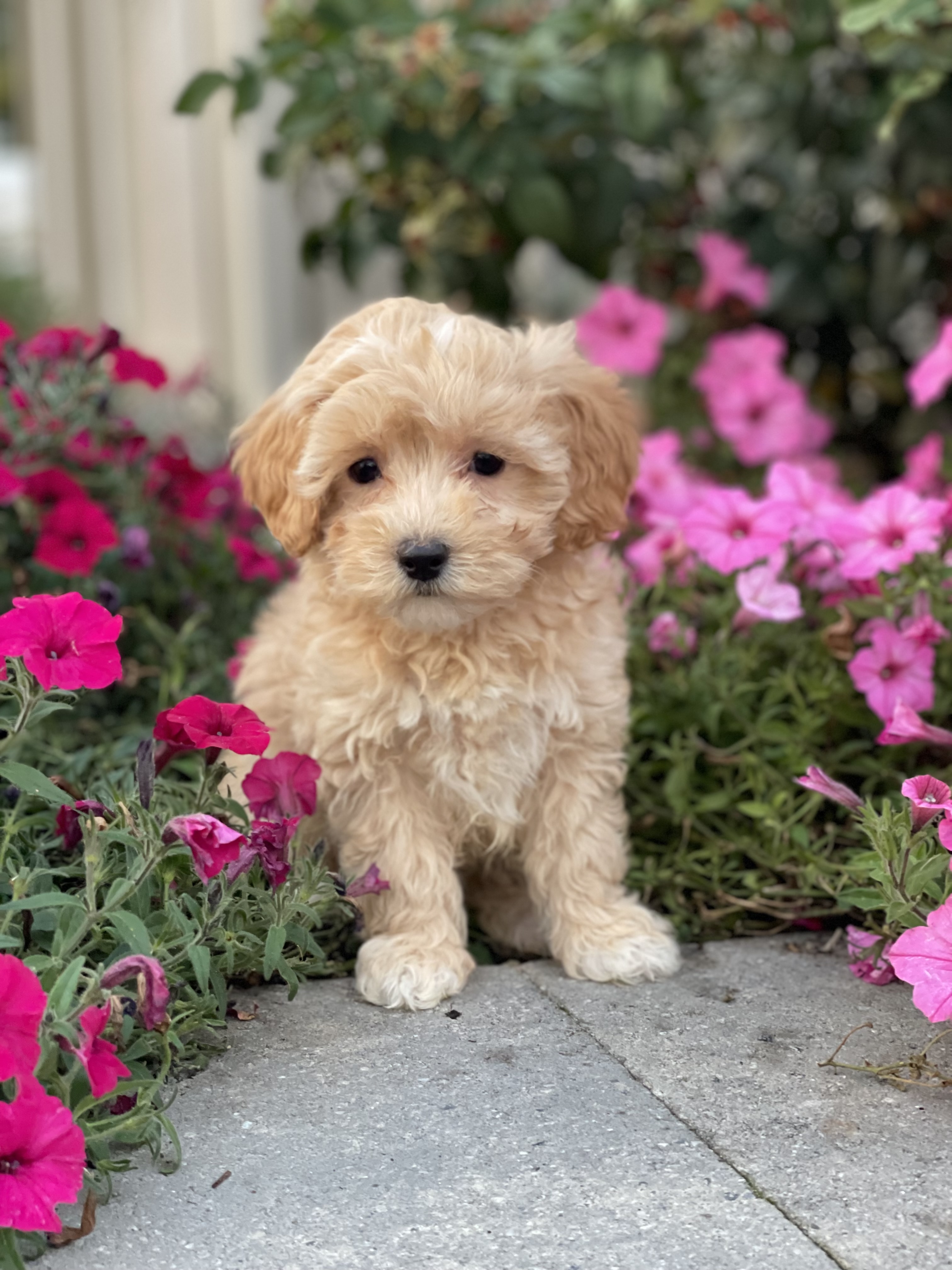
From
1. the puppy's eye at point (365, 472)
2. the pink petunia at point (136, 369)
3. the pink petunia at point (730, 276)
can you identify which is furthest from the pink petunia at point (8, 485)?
the pink petunia at point (730, 276)

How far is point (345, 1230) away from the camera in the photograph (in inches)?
70.1

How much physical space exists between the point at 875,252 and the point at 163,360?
4.18 m

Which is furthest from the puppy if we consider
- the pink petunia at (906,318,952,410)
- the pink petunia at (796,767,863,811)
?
the pink petunia at (906,318,952,410)

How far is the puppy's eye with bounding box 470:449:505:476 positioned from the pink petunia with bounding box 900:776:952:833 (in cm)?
81

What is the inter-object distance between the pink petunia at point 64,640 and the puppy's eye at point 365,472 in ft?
1.65

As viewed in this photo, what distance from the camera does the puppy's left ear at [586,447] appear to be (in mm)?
2453

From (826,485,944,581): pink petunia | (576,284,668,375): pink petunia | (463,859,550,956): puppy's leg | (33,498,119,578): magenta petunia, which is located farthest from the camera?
(576,284,668,375): pink petunia

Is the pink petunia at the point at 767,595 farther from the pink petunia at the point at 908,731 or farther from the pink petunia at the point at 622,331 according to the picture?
the pink petunia at the point at 622,331

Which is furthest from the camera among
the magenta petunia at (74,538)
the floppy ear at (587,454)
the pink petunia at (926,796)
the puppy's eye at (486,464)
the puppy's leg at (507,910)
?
the magenta petunia at (74,538)

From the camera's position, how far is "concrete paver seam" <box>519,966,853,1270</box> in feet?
5.67

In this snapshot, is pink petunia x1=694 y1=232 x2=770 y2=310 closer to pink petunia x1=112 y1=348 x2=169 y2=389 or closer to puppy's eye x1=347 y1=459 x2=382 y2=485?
pink petunia x1=112 y1=348 x2=169 y2=389

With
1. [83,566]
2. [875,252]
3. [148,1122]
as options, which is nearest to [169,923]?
[148,1122]

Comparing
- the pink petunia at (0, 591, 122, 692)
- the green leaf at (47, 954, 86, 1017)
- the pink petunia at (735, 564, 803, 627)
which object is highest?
the pink petunia at (0, 591, 122, 692)

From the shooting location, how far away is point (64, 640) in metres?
2.05
